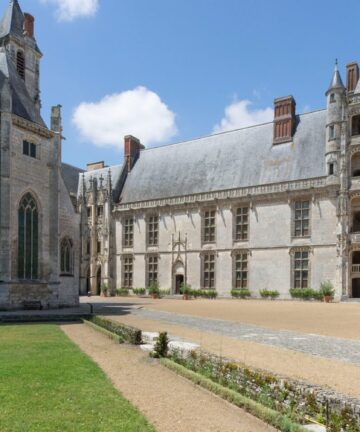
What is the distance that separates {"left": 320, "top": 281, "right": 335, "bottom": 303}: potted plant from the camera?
30797mm

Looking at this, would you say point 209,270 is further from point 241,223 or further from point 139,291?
point 139,291

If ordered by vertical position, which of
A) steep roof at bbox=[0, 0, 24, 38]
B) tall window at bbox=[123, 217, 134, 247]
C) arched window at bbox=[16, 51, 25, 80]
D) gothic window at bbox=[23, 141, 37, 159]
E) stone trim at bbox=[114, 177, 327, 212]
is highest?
steep roof at bbox=[0, 0, 24, 38]

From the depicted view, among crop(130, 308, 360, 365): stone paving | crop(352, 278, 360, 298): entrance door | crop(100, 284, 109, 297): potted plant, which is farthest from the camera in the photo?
crop(100, 284, 109, 297): potted plant

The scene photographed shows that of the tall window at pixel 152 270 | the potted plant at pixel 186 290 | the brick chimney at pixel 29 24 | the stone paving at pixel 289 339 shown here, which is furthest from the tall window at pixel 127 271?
the stone paving at pixel 289 339

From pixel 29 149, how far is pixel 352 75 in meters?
24.7

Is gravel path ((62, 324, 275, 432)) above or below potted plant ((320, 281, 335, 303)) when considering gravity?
above

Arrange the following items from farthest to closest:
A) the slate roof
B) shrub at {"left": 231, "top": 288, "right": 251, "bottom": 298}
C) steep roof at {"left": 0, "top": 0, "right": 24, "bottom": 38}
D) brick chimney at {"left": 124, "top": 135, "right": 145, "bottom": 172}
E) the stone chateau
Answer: the slate roof
brick chimney at {"left": 124, "top": 135, "right": 145, "bottom": 172}
shrub at {"left": 231, "top": 288, "right": 251, "bottom": 298}
steep roof at {"left": 0, "top": 0, "right": 24, "bottom": 38}
the stone chateau

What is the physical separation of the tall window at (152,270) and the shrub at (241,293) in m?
8.17

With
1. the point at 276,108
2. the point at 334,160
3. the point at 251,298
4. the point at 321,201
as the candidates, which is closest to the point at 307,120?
the point at 276,108

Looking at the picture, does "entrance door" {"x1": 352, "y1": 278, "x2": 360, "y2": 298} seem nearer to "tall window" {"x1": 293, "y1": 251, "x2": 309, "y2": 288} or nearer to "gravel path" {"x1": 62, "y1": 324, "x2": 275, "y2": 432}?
"tall window" {"x1": 293, "y1": 251, "x2": 309, "y2": 288}

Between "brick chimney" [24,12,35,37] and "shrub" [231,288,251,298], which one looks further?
"shrub" [231,288,251,298]

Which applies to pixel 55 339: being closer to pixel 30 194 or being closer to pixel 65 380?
pixel 65 380

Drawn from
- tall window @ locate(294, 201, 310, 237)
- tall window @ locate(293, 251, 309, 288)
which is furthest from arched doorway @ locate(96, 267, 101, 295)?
tall window @ locate(294, 201, 310, 237)

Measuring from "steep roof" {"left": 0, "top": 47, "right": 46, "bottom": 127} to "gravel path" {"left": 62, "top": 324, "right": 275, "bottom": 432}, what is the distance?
18.2m
